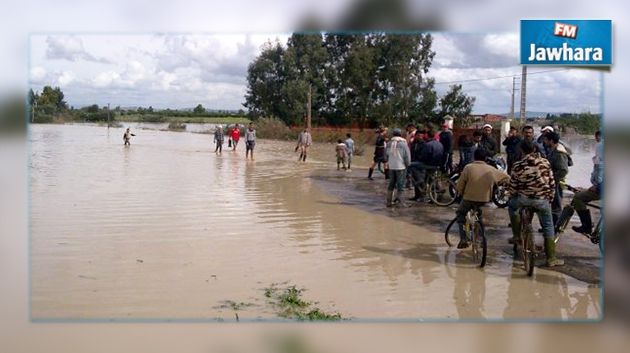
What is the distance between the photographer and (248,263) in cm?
807

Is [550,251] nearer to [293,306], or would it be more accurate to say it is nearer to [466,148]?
[293,306]

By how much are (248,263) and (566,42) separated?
4670 mm

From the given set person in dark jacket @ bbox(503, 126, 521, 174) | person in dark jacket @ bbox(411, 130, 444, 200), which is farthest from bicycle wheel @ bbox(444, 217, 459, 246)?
person in dark jacket @ bbox(411, 130, 444, 200)

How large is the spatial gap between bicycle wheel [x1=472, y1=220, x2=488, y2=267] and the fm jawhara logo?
7.57 feet

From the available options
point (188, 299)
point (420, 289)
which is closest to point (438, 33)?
point (420, 289)

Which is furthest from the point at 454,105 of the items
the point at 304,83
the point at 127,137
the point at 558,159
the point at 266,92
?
the point at 127,137

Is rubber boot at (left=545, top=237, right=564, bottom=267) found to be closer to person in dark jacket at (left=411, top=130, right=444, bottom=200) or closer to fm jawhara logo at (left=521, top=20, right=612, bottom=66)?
fm jawhara logo at (left=521, top=20, right=612, bottom=66)

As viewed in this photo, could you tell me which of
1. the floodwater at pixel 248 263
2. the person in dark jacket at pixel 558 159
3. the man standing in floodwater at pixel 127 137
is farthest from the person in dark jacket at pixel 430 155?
the man standing in floodwater at pixel 127 137

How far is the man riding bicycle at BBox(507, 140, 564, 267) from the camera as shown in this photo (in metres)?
7.56

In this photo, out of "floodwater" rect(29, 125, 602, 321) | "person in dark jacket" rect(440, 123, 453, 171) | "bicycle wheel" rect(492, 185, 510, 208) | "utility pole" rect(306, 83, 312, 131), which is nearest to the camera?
"floodwater" rect(29, 125, 602, 321)

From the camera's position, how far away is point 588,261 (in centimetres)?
829

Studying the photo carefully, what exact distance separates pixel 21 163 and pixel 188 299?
7.17 feet

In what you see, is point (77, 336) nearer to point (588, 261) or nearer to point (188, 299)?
point (188, 299)

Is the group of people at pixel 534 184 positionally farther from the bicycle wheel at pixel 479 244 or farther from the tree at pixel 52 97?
the tree at pixel 52 97
